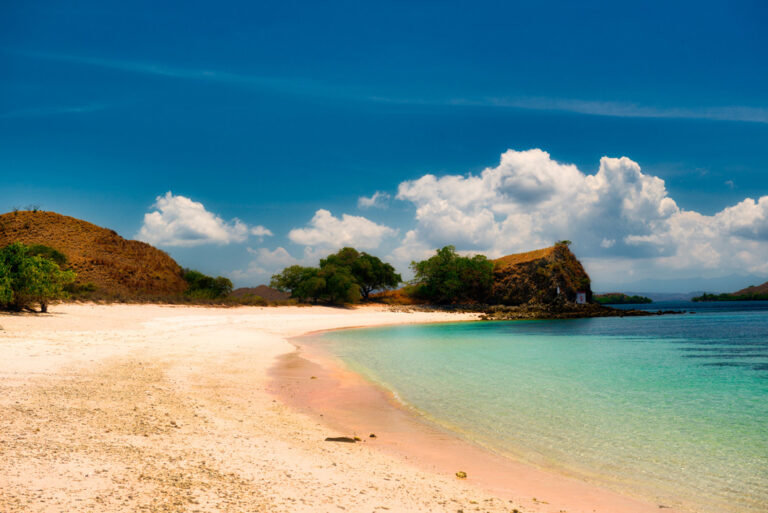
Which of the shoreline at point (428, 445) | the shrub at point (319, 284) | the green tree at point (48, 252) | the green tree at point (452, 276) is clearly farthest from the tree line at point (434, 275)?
the shoreline at point (428, 445)

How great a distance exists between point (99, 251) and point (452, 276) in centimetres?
5164

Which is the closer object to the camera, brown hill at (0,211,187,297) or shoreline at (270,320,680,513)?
shoreline at (270,320,680,513)

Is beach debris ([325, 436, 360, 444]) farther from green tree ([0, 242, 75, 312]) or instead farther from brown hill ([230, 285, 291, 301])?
brown hill ([230, 285, 291, 301])

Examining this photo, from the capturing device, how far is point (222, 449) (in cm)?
632

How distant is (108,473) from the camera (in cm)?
490

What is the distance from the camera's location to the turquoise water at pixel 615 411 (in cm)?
686

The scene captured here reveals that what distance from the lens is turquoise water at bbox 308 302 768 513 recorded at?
6.86 m

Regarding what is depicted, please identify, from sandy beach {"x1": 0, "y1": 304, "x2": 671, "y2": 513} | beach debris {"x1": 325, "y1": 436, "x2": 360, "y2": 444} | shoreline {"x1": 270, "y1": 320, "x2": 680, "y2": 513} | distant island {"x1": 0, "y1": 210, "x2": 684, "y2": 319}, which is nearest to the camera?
sandy beach {"x1": 0, "y1": 304, "x2": 671, "y2": 513}

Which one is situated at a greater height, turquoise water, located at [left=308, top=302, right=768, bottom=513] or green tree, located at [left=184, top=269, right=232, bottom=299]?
green tree, located at [left=184, top=269, right=232, bottom=299]

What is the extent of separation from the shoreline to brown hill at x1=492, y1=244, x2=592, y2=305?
223 ft

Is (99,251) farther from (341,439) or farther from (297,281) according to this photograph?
(341,439)

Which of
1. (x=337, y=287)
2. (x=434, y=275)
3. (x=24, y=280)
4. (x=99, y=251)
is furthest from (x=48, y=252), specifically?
(x=434, y=275)

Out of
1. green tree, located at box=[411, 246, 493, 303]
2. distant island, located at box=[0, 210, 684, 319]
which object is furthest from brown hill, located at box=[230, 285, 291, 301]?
green tree, located at box=[411, 246, 493, 303]

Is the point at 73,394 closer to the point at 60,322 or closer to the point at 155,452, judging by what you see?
the point at 155,452
